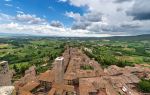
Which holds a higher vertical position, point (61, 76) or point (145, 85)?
point (61, 76)

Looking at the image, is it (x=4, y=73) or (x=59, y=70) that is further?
(x=59, y=70)

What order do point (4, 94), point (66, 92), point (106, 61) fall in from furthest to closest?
point (106, 61) → point (66, 92) → point (4, 94)

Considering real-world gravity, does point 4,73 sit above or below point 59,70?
above

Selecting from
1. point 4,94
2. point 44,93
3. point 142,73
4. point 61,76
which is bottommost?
point 142,73

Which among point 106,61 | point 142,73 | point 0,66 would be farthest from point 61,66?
point 106,61

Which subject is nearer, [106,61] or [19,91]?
[19,91]

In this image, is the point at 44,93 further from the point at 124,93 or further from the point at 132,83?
the point at 132,83

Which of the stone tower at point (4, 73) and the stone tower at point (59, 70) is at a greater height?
the stone tower at point (4, 73)

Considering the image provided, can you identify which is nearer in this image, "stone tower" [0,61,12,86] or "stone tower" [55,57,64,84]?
"stone tower" [0,61,12,86]

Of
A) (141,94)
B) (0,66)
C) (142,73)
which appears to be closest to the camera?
(0,66)

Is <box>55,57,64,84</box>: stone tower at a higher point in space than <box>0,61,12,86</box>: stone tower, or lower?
lower

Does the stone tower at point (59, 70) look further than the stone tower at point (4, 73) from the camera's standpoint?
Yes
